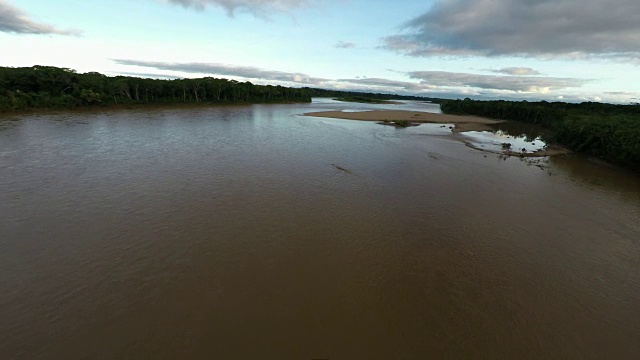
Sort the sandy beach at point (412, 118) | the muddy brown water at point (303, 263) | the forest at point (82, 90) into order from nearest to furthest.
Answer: the muddy brown water at point (303, 263) < the forest at point (82, 90) < the sandy beach at point (412, 118)

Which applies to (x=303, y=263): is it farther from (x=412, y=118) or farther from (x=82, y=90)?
(x=412, y=118)

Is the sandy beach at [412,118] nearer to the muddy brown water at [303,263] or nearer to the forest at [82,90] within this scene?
the forest at [82,90]

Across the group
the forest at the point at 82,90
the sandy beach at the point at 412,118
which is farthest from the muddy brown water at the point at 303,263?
the sandy beach at the point at 412,118

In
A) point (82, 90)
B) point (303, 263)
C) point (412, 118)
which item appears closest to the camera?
point (303, 263)

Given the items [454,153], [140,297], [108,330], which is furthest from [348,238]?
[454,153]

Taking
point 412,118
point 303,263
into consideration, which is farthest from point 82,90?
point 412,118

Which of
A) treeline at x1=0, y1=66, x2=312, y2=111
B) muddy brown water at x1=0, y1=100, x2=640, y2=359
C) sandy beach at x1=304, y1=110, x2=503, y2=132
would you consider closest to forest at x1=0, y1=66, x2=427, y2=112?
treeline at x1=0, y1=66, x2=312, y2=111

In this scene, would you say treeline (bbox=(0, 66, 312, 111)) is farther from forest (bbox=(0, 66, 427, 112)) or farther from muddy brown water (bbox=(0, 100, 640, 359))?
muddy brown water (bbox=(0, 100, 640, 359))
